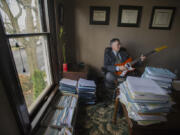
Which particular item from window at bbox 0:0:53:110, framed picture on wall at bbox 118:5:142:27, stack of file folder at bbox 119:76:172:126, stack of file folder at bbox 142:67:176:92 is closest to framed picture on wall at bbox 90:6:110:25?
framed picture on wall at bbox 118:5:142:27

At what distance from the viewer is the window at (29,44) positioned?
0.87 meters

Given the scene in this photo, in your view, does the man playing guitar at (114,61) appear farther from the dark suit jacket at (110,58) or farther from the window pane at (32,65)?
the window pane at (32,65)

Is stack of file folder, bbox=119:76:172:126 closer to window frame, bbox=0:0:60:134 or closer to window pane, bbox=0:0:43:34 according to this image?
window frame, bbox=0:0:60:134

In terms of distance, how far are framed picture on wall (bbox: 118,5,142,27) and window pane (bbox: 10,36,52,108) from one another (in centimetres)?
167

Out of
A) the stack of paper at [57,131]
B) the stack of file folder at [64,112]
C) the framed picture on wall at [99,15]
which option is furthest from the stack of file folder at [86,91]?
the framed picture on wall at [99,15]

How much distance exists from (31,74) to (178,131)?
1.49 metres

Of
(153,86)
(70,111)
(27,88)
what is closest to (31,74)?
(27,88)

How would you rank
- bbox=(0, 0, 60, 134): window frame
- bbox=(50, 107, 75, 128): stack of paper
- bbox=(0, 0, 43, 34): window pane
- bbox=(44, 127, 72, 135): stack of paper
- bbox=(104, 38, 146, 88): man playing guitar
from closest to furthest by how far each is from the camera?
bbox=(0, 0, 60, 134): window frame
bbox=(0, 0, 43, 34): window pane
bbox=(44, 127, 72, 135): stack of paper
bbox=(50, 107, 75, 128): stack of paper
bbox=(104, 38, 146, 88): man playing guitar

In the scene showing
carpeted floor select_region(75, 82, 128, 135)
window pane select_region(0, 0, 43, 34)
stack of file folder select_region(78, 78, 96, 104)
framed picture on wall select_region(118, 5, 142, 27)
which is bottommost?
carpeted floor select_region(75, 82, 128, 135)

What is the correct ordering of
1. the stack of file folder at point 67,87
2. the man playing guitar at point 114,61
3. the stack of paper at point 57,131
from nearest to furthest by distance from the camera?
the stack of paper at point 57,131 → the stack of file folder at point 67,87 → the man playing guitar at point 114,61

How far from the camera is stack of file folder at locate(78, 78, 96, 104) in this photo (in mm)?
1623

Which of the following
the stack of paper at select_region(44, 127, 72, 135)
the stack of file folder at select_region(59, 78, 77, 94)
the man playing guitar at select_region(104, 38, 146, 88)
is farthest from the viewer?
the man playing guitar at select_region(104, 38, 146, 88)

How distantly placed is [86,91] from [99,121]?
49 cm

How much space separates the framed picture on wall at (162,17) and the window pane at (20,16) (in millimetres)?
2240
